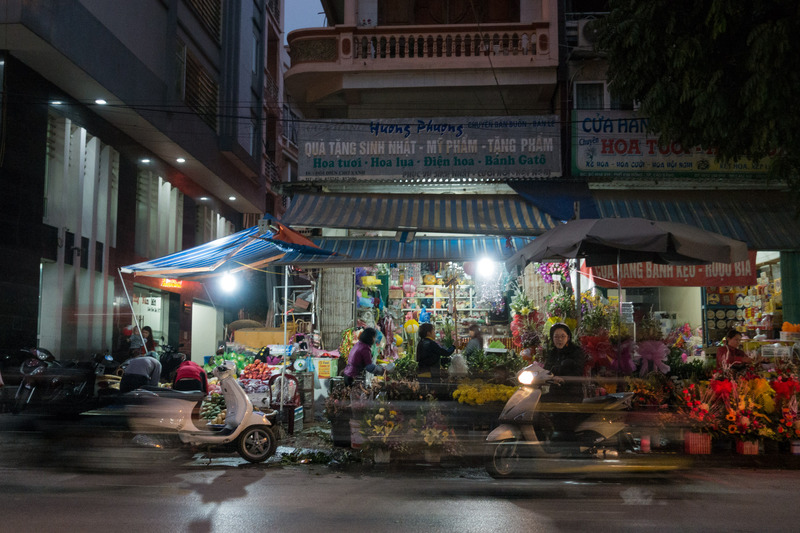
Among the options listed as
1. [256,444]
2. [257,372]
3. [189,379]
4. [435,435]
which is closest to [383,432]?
[435,435]

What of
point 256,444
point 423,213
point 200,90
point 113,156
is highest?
point 200,90

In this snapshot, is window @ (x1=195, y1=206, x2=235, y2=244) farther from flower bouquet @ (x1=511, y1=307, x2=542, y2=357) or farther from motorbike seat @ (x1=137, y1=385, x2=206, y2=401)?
motorbike seat @ (x1=137, y1=385, x2=206, y2=401)

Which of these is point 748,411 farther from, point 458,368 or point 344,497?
point 344,497

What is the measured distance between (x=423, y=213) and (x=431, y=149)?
1484 millimetres

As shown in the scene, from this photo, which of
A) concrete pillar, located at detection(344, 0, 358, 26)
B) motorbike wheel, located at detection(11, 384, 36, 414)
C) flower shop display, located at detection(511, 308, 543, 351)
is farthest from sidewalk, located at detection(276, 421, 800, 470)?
concrete pillar, located at detection(344, 0, 358, 26)

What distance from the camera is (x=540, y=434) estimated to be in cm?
755

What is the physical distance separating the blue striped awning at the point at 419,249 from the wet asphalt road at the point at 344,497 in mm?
4961

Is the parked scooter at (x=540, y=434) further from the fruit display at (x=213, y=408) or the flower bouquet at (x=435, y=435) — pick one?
the fruit display at (x=213, y=408)

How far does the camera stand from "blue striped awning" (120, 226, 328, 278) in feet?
34.5

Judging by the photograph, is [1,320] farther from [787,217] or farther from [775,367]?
[787,217]

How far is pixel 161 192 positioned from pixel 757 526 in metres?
19.9

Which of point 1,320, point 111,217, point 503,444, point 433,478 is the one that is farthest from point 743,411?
point 111,217

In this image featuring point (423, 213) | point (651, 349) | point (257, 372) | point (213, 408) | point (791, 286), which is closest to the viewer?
point (651, 349)

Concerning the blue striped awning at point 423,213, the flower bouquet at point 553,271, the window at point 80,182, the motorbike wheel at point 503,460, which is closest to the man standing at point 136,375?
the blue striped awning at point 423,213
